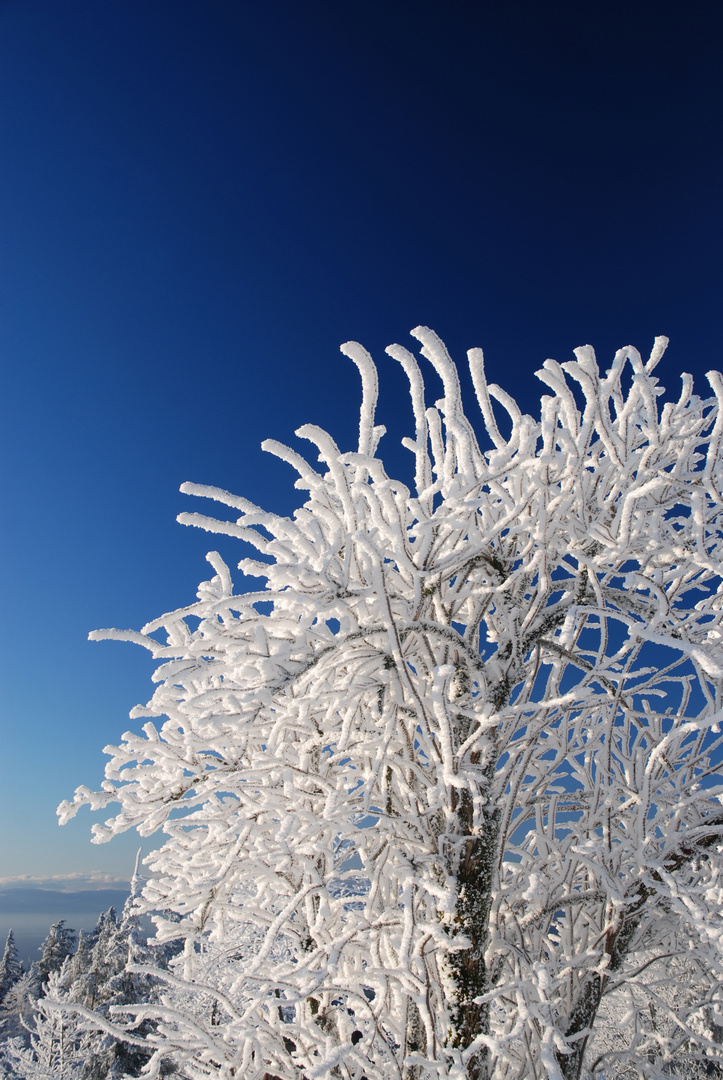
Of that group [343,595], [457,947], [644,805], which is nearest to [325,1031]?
[457,947]

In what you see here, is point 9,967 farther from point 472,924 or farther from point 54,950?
point 472,924

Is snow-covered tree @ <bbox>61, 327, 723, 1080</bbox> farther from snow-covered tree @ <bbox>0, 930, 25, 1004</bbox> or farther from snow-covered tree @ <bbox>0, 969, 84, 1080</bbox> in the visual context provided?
snow-covered tree @ <bbox>0, 930, 25, 1004</bbox>

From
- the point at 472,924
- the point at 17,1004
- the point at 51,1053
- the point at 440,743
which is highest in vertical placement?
the point at 440,743

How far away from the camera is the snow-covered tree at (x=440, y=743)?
2672 millimetres

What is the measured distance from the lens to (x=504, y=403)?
3430 millimetres

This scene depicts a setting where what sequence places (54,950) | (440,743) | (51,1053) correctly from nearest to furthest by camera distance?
(440,743)
(51,1053)
(54,950)

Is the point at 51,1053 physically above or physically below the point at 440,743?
below

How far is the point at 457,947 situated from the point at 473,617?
5.53 ft

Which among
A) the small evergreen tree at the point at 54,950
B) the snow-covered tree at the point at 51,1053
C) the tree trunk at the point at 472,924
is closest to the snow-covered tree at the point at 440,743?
the tree trunk at the point at 472,924

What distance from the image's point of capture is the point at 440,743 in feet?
9.44

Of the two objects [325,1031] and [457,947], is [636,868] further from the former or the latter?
[325,1031]

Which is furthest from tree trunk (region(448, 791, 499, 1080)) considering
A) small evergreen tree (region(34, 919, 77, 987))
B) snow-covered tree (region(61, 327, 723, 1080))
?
small evergreen tree (region(34, 919, 77, 987))

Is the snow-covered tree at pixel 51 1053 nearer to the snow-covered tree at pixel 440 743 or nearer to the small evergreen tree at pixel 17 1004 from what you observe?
the snow-covered tree at pixel 440 743

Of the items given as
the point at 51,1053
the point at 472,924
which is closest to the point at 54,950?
the point at 51,1053
